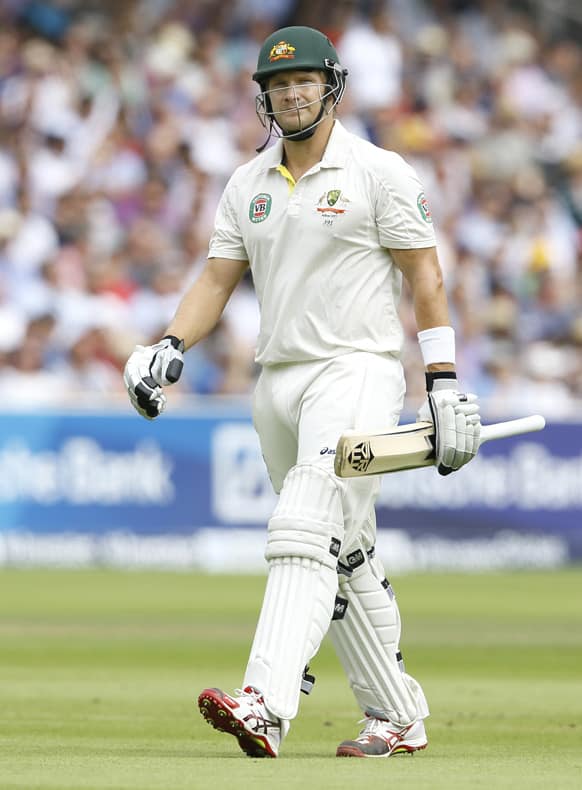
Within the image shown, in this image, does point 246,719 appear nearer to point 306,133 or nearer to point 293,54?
point 306,133

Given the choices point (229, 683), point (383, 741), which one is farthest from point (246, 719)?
point (229, 683)

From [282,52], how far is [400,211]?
61 cm

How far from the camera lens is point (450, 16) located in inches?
755

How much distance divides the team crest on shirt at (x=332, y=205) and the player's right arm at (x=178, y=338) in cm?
43

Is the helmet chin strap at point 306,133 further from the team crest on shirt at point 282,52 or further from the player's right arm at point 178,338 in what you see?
the player's right arm at point 178,338

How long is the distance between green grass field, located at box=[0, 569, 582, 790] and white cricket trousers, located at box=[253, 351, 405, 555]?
77 cm

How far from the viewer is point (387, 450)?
506 cm

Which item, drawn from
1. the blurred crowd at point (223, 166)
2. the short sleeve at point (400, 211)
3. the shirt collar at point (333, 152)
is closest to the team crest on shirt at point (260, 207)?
the shirt collar at point (333, 152)

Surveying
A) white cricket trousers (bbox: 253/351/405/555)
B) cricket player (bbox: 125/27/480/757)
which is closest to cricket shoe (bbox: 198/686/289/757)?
cricket player (bbox: 125/27/480/757)

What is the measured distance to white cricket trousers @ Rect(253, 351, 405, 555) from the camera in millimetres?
5191

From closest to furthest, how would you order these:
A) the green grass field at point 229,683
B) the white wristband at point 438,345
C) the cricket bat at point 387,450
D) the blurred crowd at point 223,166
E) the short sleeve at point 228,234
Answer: the green grass field at point 229,683, the cricket bat at point 387,450, the white wristband at point 438,345, the short sleeve at point 228,234, the blurred crowd at point 223,166

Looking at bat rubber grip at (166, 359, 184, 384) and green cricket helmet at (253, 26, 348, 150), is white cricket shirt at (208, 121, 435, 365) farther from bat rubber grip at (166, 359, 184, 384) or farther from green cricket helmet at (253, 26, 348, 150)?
bat rubber grip at (166, 359, 184, 384)

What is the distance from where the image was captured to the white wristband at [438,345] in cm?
524

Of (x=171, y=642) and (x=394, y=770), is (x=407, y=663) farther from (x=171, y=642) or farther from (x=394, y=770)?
(x=394, y=770)
